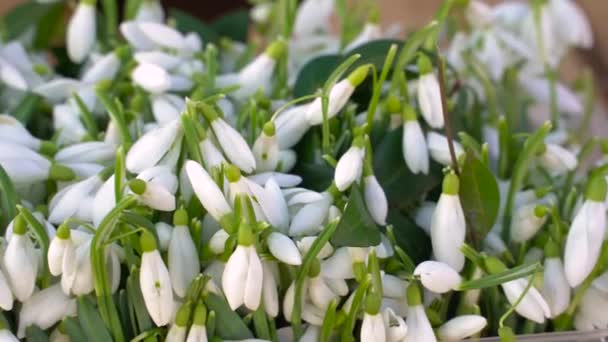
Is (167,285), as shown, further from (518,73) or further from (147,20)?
(518,73)

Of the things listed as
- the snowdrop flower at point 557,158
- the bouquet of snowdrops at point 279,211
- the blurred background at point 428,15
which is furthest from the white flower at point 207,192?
the blurred background at point 428,15

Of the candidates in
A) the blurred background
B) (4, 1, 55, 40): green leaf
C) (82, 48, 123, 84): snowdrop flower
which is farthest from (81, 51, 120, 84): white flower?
the blurred background

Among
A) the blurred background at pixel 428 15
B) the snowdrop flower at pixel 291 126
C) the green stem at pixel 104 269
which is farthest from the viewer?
the blurred background at pixel 428 15

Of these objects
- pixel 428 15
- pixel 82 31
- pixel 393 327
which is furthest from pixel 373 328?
pixel 428 15

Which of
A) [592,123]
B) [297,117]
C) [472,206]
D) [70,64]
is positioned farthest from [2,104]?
[592,123]

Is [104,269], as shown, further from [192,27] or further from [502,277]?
[192,27]

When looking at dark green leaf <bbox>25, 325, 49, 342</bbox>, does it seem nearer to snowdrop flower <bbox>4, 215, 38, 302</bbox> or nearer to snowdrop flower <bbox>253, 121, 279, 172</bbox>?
snowdrop flower <bbox>4, 215, 38, 302</bbox>

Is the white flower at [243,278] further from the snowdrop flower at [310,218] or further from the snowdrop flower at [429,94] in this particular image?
the snowdrop flower at [429,94]
